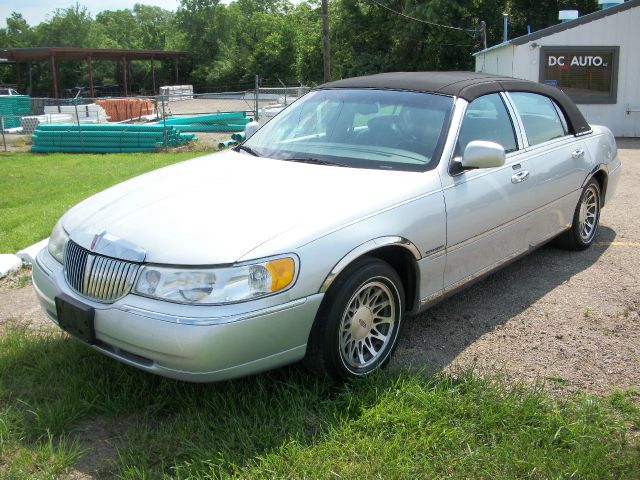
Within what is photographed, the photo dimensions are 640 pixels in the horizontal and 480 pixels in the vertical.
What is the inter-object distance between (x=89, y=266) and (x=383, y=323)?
1584mm

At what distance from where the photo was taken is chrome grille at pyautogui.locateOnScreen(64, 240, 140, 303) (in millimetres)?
3037

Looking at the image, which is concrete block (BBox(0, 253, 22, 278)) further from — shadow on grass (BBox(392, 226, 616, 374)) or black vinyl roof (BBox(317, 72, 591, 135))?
shadow on grass (BBox(392, 226, 616, 374))

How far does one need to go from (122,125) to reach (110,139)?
0.84m

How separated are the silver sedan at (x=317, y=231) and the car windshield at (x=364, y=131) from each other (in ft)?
0.04

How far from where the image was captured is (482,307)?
4.63 metres

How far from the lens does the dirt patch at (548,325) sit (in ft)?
12.1

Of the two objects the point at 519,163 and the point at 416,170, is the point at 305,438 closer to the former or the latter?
the point at 416,170

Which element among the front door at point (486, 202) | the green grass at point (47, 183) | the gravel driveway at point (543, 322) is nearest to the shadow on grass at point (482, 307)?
the gravel driveway at point (543, 322)

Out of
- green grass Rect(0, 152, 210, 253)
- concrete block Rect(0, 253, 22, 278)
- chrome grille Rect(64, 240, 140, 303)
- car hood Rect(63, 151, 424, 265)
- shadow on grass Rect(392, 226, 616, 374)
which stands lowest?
shadow on grass Rect(392, 226, 616, 374)

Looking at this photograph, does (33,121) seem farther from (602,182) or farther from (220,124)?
(602,182)

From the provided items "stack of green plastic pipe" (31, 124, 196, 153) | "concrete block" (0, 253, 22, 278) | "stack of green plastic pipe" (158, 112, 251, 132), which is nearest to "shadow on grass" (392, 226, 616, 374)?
"concrete block" (0, 253, 22, 278)

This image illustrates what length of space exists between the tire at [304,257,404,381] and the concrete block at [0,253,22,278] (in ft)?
11.4

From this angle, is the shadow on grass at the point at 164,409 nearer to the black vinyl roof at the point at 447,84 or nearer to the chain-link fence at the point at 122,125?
the black vinyl roof at the point at 447,84

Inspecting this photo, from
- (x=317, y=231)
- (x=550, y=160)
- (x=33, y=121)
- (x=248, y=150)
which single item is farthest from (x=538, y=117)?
(x=33, y=121)
